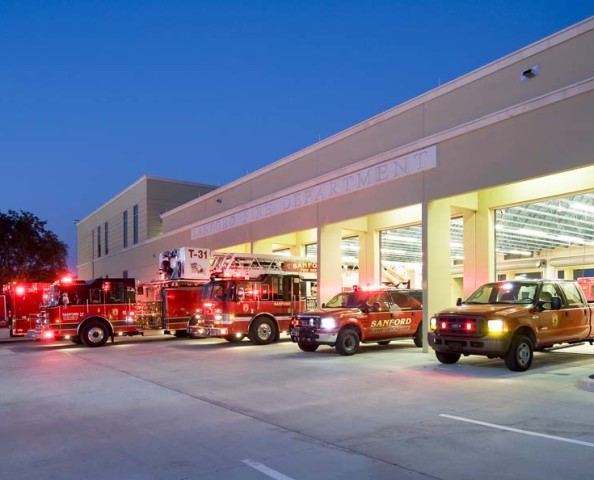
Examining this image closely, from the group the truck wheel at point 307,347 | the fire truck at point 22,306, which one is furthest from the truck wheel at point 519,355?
the fire truck at point 22,306

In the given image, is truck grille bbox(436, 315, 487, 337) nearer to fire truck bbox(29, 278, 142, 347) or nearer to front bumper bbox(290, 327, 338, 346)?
front bumper bbox(290, 327, 338, 346)

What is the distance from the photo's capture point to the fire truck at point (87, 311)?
20.5 meters

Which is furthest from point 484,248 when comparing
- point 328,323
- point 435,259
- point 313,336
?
point 313,336

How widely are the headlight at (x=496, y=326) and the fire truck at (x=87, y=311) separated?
Result: 559 inches

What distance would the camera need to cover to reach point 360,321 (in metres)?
16.3

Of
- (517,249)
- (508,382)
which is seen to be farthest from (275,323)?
(508,382)

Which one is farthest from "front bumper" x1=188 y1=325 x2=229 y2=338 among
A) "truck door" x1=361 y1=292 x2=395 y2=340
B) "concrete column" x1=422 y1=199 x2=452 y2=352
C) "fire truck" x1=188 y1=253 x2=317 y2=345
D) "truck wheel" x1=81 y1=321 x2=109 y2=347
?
"concrete column" x1=422 y1=199 x2=452 y2=352

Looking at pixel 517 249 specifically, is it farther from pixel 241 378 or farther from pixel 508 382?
pixel 241 378

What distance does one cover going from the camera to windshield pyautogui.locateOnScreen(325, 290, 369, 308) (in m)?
16.9

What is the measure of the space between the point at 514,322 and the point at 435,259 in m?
5.13

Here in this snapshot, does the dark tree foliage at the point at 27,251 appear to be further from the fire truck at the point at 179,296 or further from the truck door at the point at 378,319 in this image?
the truck door at the point at 378,319

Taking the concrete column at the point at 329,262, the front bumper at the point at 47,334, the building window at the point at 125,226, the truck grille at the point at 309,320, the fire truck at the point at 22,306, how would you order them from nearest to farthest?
the truck grille at the point at 309,320 < the front bumper at the point at 47,334 < the concrete column at the point at 329,262 < the fire truck at the point at 22,306 < the building window at the point at 125,226

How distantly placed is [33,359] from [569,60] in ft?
54.4

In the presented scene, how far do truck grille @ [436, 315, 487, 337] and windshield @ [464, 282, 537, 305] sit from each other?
1.33m
